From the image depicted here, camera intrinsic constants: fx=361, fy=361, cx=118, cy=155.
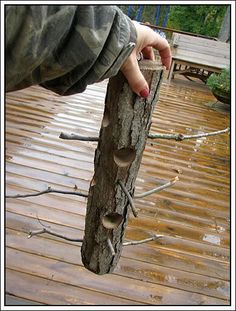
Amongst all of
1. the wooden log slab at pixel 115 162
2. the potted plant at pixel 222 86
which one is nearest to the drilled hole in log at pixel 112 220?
the wooden log slab at pixel 115 162

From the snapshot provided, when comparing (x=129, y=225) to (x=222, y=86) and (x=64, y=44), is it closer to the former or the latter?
(x=64, y=44)

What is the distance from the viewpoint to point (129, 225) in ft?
6.50

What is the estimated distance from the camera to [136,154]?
0.93 metres

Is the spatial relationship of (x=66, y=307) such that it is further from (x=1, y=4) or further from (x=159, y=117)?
(x=159, y=117)

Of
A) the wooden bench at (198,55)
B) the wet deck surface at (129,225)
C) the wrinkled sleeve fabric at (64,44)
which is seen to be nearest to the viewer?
the wrinkled sleeve fabric at (64,44)

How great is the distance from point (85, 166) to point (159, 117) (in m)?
1.67

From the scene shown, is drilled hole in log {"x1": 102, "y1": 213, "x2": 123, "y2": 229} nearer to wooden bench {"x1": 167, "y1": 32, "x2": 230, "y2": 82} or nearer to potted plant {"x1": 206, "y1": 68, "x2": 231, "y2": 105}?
potted plant {"x1": 206, "y1": 68, "x2": 231, "y2": 105}

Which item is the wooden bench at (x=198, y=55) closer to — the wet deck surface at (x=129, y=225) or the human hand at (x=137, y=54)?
the wet deck surface at (x=129, y=225)

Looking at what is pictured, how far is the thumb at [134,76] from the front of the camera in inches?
29.2

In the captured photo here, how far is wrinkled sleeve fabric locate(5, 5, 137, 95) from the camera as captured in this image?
55 cm

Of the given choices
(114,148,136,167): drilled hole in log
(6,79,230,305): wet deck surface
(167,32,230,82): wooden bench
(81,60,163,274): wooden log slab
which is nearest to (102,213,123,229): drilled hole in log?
(81,60,163,274): wooden log slab

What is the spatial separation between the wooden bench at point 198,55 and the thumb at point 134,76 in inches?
204

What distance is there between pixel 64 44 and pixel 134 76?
20 centimetres

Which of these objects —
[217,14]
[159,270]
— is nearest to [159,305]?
[159,270]
